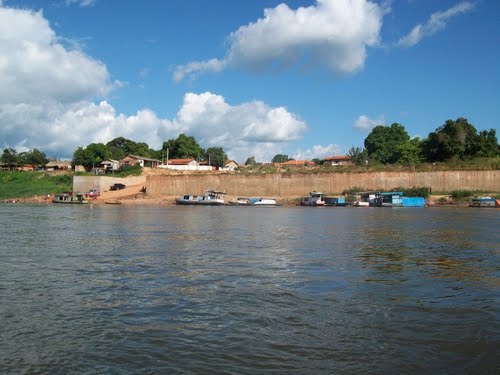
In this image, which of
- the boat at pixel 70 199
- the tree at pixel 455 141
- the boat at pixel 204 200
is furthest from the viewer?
the tree at pixel 455 141

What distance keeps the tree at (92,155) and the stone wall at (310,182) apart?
83.9 ft

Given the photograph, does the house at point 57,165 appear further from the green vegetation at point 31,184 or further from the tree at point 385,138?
the tree at point 385,138

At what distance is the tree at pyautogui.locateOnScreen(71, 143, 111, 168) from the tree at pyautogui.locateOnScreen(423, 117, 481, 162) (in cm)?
6369

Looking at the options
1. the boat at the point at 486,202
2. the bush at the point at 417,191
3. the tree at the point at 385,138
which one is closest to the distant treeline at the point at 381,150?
the tree at the point at 385,138

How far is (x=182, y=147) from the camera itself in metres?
111

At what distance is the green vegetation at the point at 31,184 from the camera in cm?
8000

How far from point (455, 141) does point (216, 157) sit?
193ft

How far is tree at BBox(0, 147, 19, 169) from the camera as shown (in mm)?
109312

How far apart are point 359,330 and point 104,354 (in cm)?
351

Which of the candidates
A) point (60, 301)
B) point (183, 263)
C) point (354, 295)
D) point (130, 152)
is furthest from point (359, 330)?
point (130, 152)

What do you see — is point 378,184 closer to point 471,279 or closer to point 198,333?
point 471,279

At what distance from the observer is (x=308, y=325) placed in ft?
23.1

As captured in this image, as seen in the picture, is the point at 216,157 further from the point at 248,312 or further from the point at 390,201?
the point at 248,312

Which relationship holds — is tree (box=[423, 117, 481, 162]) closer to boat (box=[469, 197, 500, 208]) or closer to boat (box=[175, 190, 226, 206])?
boat (box=[469, 197, 500, 208])
